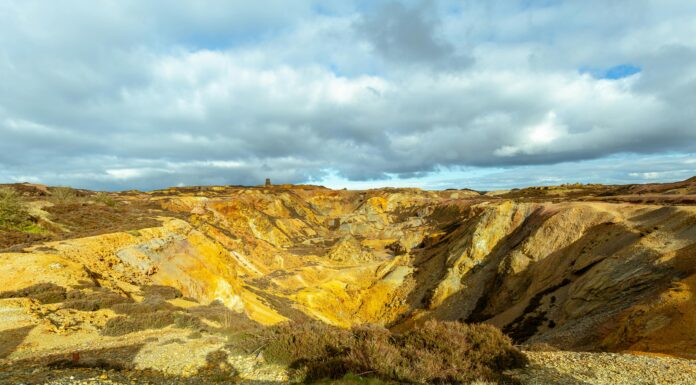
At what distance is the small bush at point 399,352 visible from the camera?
8.74m

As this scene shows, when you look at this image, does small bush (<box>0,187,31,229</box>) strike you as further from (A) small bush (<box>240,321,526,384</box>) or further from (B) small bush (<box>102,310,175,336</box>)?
(A) small bush (<box>240,321,526,384</box>)

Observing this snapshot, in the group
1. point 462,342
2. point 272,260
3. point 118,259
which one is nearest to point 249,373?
point 462,342

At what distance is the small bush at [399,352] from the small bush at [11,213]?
2898 cm

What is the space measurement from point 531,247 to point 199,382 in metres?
38.2

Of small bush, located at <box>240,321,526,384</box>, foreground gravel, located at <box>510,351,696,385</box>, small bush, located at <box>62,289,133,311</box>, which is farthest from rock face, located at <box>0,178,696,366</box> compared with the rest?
small bush, located at <box>240,321,526,384</box>

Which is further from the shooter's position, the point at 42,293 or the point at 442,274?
the point at 442,274

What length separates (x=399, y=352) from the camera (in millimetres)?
9570

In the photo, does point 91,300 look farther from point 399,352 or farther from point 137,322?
point 399,352

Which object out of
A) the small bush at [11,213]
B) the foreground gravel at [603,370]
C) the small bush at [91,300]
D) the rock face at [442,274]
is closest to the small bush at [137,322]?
the rock face at [442,274]

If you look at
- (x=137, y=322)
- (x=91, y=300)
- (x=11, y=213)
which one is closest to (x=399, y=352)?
(x=137, y=322)

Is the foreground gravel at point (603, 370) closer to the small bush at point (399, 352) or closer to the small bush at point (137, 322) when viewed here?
the small bush at point (399, 352)

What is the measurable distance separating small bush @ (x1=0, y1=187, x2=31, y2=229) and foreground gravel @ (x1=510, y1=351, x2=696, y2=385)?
3723 cm

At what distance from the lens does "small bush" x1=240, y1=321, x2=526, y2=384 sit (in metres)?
8.74

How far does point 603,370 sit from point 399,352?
224 inches
